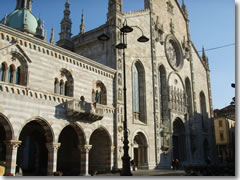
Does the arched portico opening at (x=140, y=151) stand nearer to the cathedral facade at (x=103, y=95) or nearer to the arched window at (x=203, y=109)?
the cathedral facade at (x=103, y=95)

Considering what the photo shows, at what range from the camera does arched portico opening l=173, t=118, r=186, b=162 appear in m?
33.4

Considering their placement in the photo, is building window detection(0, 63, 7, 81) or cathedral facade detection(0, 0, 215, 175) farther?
cathedral facade detection(0, 0, 215, 175)

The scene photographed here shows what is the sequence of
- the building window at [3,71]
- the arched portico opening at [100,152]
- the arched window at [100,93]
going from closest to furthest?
the building window at [3,71] → the arched portico opening at [100,152] → the arched window at [100,93]

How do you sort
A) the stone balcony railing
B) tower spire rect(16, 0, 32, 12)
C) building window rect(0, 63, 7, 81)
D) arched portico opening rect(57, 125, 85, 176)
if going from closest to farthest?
building window rect(0, 63, 7, 81) → the stone balcony railing → arched portico opening rect(57, 125, 85, 176) → tower spire rect(16, 0, 32, 12)

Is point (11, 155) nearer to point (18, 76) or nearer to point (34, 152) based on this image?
point (18, 76)

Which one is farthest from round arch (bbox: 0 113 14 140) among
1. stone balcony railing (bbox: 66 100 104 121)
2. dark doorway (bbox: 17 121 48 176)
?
dark doorway (bbox: 17 121 48 176)

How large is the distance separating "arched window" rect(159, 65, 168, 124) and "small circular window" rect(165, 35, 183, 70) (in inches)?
82.9

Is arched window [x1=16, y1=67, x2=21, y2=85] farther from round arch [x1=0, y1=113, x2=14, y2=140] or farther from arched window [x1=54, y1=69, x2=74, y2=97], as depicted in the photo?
arched window [x1=54, y1=69, x2=74, y2=97]

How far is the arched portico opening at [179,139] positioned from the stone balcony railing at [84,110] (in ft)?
Result: 49.9

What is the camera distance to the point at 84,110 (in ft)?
64.8

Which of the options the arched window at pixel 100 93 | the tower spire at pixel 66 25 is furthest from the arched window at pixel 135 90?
the tower spire at pixel 66 25

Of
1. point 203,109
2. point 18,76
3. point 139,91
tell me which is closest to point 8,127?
point 18,76

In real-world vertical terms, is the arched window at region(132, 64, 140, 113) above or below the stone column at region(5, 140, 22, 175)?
above

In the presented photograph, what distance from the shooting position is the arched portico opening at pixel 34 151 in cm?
2183
